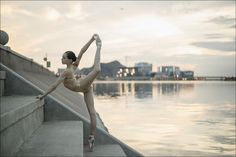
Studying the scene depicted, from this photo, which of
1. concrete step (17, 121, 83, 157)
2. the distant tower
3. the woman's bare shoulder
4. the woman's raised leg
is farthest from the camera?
the distant tower

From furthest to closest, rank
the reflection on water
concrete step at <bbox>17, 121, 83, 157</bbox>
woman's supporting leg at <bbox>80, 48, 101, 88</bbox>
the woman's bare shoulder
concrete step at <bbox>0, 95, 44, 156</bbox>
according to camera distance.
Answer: the reflection on water
the woman's bare shoulder
woman's supporting leg at <bbox>80, 48, 101, 88</bbox>
concrete step at <bbox>17, 121, 83, 157</bbox>
concrete step at <bbox>0, 95, 44, 156</bbox>

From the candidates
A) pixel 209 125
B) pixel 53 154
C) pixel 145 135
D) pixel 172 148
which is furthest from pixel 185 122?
pixel 53 154

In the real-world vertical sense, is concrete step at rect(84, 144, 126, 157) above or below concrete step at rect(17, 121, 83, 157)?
below

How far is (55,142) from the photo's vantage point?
4.75 meters

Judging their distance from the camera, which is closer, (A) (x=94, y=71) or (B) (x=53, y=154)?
(B) (x=53, y=154)

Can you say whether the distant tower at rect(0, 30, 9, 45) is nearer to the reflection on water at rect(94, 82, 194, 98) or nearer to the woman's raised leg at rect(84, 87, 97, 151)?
the woman's raised leg at rect(84, 87, 97, 151)

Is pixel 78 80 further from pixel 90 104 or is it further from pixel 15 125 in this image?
pixel 15 125

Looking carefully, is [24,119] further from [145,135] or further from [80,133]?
[145,135]

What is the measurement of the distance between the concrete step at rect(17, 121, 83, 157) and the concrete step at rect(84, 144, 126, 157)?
41 cm

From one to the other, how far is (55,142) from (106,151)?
1.57 meters

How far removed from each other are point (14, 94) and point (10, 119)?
3.08 meters

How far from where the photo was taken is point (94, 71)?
5.63 meters

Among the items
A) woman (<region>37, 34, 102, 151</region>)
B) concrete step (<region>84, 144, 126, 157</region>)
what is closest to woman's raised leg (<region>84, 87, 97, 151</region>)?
woman (<region>37, 34, 102, 151</region>)

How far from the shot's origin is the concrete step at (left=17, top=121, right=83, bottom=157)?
4.19 metres
